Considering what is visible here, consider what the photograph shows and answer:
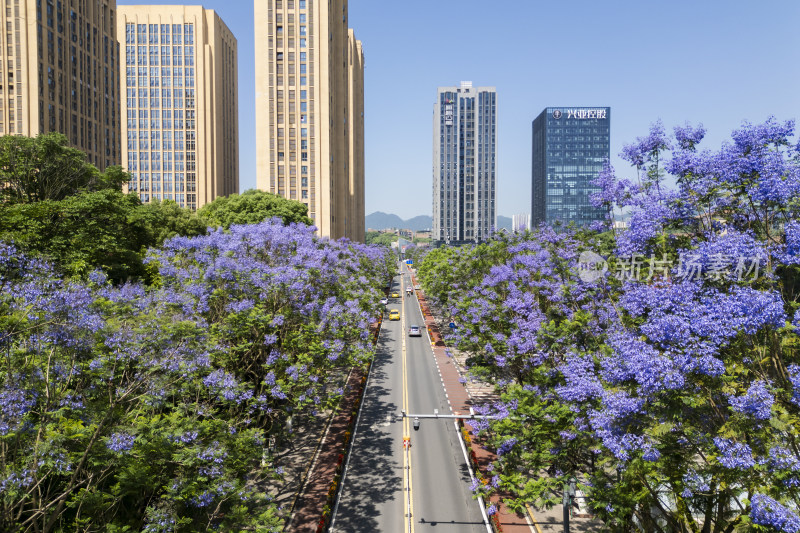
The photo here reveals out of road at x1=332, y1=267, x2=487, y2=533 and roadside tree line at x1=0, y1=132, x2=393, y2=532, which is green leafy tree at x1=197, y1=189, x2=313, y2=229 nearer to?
road at x1=332, y1=267, x2=487, y2=533

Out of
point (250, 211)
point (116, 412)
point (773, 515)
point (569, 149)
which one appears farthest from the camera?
point (569, 149)

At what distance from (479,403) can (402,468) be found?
943cm

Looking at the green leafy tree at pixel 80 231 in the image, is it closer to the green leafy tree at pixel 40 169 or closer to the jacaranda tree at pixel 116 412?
the green leafy tree at pixel 40 169

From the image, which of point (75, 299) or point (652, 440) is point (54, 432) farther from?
point (652, 440)

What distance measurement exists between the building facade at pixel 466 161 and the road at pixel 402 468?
Result: 151m

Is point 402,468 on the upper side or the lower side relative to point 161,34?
lower

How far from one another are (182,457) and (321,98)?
74531mm

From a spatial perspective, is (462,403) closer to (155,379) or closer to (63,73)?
(155,379)

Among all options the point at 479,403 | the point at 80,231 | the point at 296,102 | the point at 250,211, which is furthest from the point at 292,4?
the point at 479,403

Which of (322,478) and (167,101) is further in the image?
(167,101)

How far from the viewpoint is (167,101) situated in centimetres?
11575

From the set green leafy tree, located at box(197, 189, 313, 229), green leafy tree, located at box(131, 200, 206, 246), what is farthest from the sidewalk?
green leafy tree, located at box(131, 200, 206, 246)

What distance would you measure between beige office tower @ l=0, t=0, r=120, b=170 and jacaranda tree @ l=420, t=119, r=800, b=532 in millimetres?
61512

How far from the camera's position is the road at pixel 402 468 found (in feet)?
65.8
